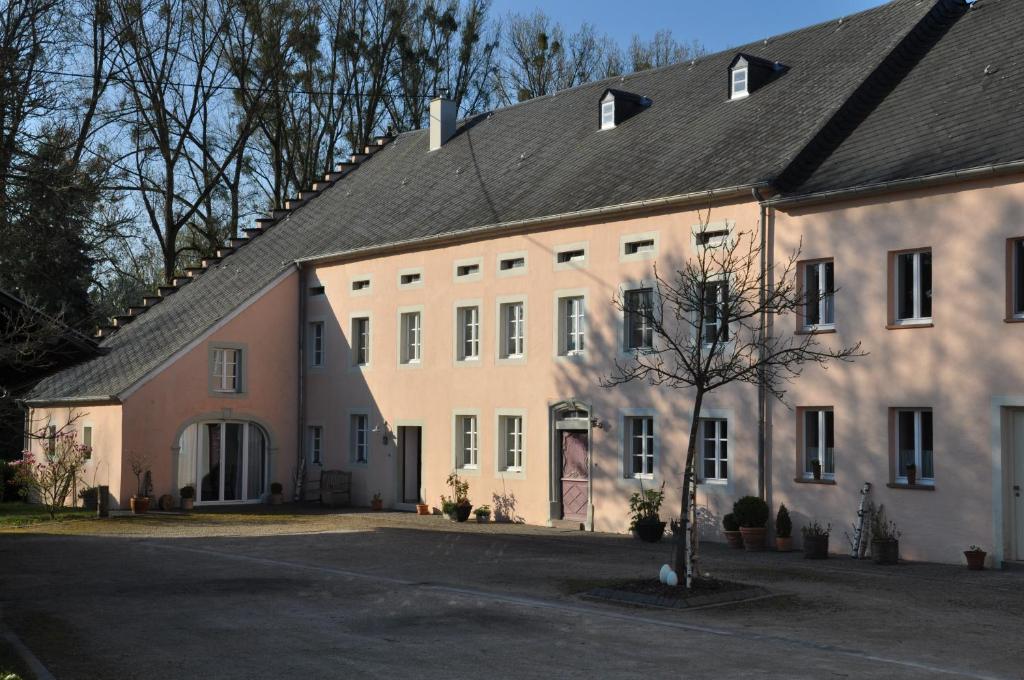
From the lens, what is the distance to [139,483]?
29.5m

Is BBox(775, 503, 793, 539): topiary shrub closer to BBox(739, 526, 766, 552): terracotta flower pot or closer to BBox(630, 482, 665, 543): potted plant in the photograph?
BBox(739, 526, 766, 552): terracotta flower pot

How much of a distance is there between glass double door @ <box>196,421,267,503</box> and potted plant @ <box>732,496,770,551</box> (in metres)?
14.9

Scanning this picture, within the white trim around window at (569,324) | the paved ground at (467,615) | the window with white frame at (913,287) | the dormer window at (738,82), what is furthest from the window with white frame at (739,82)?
the paved ground at (467,615)

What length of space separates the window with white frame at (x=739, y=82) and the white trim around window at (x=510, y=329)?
6.26 m

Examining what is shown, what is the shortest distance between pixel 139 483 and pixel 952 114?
19.6m

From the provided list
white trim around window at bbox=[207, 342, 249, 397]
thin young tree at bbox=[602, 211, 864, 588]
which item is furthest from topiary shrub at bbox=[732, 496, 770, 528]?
white trim around window at bbox=[207, 342, 249, 397]

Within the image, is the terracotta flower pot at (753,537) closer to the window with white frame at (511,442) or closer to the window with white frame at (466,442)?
the window with white frame at (511,442)

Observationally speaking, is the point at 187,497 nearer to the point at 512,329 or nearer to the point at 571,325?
the point at 512,329

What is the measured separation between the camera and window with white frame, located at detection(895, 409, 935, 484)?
64.0 feet

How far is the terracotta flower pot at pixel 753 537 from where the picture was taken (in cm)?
2100

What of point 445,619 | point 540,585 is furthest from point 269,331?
point 445,619

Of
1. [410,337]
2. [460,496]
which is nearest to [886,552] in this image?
[460,496]

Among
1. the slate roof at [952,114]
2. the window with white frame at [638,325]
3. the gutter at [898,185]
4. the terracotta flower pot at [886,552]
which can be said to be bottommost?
the terracotta flower pot at [886,552]

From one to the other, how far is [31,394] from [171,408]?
6.25 metres
